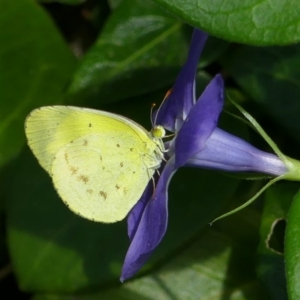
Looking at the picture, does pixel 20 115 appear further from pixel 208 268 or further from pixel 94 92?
pixel 208 268

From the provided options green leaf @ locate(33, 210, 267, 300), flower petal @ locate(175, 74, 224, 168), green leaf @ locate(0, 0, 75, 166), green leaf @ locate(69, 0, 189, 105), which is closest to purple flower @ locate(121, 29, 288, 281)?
flower petal @ locate(175, 74, 224, 168)

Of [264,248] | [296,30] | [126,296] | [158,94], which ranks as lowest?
[126,296]

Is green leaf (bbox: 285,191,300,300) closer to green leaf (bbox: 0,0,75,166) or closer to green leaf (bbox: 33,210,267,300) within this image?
green leaf (bbox: 33,210,267,300)

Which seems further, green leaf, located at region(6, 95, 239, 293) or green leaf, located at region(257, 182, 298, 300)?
green leaf, located at region(6, 95, 239, 293)

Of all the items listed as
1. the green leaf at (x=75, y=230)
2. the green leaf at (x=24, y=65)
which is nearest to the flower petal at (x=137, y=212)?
the green leaf at (x=75, y=230)

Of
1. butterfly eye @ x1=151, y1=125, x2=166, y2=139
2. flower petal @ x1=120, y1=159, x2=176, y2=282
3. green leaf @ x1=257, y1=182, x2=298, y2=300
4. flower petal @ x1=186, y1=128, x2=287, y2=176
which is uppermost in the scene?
flower petal @ x1=186, y1=128, x2=287, y2=176

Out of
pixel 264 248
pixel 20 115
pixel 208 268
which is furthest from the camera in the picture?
pixel 20 115

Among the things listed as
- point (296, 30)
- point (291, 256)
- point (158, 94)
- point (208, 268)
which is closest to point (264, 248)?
point (208, 268)
